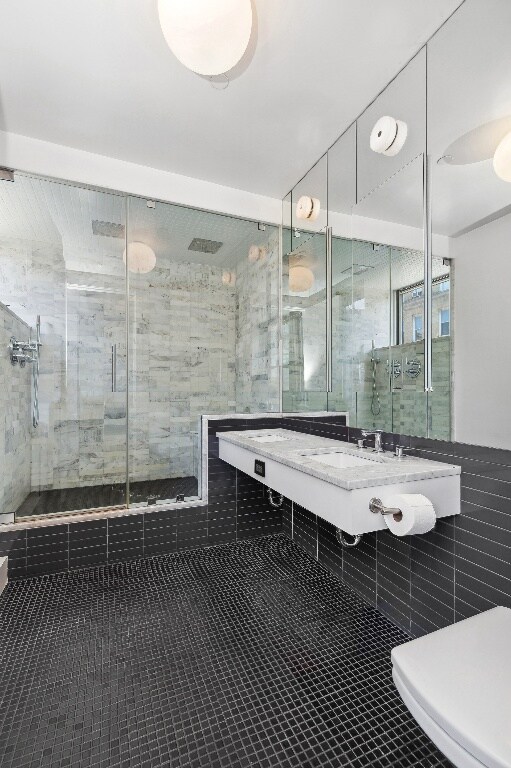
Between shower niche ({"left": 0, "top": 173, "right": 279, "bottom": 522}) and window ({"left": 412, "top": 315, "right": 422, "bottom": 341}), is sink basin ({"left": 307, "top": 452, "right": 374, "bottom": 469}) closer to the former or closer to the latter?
window ({"left": 412, "top": 315, "right": 422, "bottom": 341})

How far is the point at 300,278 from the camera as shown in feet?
9.46

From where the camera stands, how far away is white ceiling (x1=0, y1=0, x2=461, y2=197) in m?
1.57

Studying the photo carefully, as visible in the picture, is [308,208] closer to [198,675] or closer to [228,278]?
[228,278]

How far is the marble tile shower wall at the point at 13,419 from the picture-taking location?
7.91 ft

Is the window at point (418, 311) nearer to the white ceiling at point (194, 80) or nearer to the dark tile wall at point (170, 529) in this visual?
the dark tile wall at point (170, 529)

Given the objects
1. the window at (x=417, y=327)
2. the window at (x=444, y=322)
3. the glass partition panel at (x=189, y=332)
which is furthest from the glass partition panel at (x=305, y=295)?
the window at (x=444, y=322)

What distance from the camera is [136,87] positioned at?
6.33 ft

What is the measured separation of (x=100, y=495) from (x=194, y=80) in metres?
2.48

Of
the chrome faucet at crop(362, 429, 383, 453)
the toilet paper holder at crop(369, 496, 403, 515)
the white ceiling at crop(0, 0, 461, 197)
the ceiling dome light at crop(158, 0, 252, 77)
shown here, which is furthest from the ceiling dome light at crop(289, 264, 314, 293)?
the toilet paper holder at crop(369, 496, 403, 515)

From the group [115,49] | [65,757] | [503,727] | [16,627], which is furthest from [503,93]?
[16,627]

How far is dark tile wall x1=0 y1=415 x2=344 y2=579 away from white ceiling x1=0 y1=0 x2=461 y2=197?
5.77 ft

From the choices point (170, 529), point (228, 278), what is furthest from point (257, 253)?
point (170, 529)

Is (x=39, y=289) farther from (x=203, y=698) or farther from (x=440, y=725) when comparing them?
(x=440, y=725)

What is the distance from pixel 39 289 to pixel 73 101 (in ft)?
3.66
